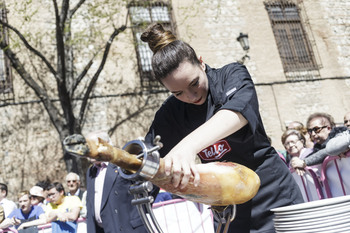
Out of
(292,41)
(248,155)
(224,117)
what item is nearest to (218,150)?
(248,155)

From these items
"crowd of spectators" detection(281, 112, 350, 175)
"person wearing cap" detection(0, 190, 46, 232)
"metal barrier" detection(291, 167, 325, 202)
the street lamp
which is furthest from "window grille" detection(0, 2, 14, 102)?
"metal barrier" detection(291, 167, 325, 202)

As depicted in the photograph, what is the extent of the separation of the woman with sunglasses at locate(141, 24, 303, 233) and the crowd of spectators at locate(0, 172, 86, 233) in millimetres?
3238

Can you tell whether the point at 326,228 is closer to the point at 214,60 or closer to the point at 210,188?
the point at 210,188

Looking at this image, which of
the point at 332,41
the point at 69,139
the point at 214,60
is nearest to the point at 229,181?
the point at 69,139

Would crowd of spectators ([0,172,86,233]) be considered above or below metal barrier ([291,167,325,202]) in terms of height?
above

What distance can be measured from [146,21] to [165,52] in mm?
9466

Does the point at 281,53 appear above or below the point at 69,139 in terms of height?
above

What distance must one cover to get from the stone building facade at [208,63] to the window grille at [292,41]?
2.3 inches

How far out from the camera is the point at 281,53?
1159cm

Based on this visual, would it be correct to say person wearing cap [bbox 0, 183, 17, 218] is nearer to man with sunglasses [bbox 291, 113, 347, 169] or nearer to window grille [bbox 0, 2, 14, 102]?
window grille [bbox 0, 2, 14, 102]

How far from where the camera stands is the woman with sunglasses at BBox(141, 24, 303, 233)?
4.09 feet

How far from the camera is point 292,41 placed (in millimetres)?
11812

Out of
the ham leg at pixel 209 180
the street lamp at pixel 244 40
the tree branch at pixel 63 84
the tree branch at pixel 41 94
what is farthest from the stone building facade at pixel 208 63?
the ham leg at pixel 209 180

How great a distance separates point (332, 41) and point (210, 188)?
12.5 metres
